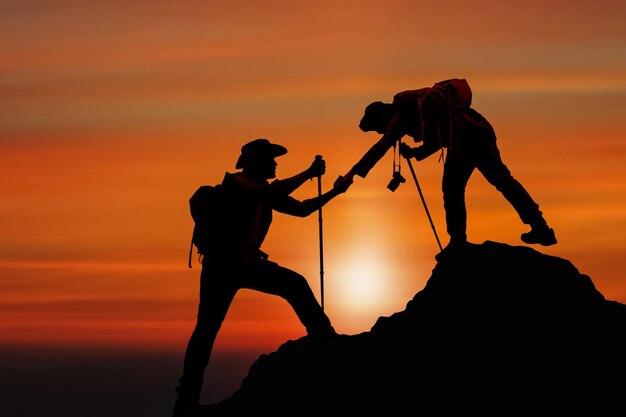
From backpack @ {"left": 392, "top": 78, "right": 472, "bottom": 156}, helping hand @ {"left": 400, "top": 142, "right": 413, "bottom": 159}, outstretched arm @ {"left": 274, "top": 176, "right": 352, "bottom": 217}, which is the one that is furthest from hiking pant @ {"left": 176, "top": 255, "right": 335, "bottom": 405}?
backpack @ {"left": 392, "top": 78, "right": 472, "bottom": 156}

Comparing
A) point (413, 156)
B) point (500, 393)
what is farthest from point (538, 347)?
point (413, 156)

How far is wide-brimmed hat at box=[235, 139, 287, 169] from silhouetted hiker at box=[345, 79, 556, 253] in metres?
1.42

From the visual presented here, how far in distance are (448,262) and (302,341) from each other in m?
3.08

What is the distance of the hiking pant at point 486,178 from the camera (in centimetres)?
3759

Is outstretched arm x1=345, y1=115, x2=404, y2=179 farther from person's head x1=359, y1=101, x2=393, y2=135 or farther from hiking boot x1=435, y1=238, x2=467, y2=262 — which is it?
hiking boot x1=435, y1=238, x2=467, y2=262

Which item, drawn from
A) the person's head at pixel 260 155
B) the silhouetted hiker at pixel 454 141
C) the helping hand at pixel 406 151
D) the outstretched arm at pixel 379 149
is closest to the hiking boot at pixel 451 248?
the silhouetted hiker at pixel 454 141

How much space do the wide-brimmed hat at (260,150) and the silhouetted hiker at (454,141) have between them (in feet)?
4.65

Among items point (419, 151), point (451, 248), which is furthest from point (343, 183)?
point (451, 248)

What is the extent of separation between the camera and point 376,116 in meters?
37.6

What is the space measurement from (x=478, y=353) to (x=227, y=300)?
14.1ft

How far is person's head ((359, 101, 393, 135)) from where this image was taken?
123ft

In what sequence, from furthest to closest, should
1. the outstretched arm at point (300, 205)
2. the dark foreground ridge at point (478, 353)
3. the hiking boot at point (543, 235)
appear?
the hiking boot at point (543, 235), the outstretched arm at point (300, 205), the dark foreground ridge at point (478, 353)

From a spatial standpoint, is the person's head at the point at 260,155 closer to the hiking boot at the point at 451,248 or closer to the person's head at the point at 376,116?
the person's head at the point at 376,116

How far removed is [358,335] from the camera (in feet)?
125
